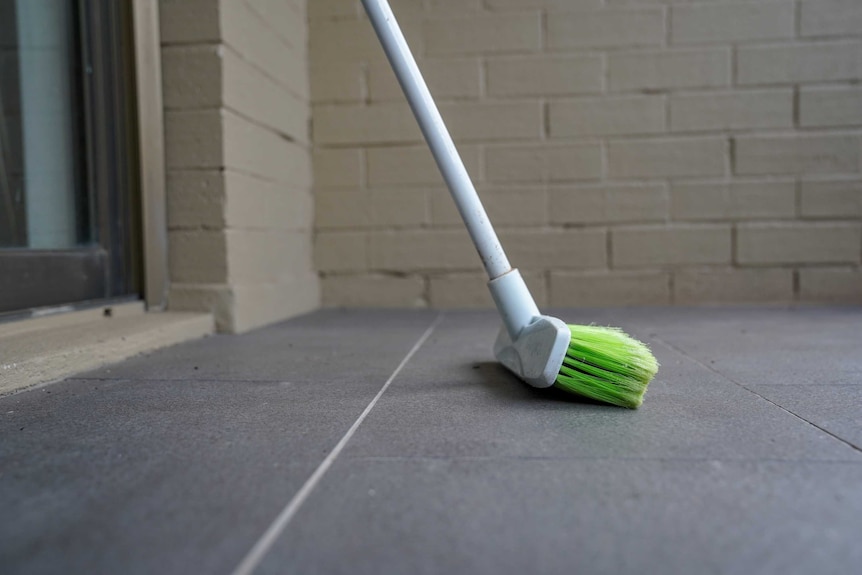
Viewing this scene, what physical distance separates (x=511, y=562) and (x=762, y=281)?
236cm

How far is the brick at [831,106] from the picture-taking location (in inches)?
97.0

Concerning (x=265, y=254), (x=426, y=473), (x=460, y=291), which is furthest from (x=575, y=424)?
(x=460, y=291)

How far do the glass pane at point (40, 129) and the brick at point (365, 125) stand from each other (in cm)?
110

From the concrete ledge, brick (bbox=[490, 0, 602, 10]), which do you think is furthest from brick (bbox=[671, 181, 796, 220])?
the concrete ledge

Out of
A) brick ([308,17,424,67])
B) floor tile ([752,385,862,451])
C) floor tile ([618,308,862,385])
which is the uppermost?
brick ([308,17,424,67])

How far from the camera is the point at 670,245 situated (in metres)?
2.52

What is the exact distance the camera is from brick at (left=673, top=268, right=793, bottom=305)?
2506 millimetres

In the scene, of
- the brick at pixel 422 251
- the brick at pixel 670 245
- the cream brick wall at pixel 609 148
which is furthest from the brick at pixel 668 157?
the brick at pixel 422 251

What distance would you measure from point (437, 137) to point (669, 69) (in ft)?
5.77

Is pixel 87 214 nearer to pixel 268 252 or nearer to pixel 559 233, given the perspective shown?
pixel 268 252

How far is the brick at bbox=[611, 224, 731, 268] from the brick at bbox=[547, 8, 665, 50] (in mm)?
721

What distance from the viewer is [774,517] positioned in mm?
568

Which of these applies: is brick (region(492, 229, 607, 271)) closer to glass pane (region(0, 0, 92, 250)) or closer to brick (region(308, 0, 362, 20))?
brick (region(308, 0, 362, 20))

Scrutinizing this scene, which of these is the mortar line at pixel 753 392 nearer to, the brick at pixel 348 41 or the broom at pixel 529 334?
the broom at pixel 529 334
